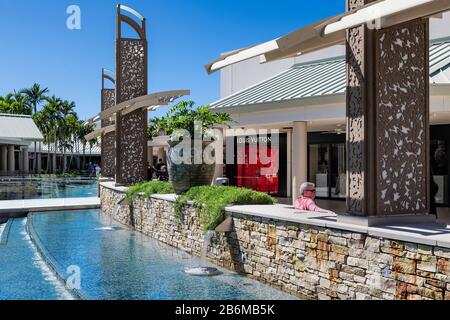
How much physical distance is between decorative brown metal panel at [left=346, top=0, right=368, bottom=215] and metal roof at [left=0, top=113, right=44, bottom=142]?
4327cm

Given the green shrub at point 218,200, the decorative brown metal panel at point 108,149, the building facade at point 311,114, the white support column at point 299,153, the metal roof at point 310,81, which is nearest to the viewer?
the green shrub at point 218,200

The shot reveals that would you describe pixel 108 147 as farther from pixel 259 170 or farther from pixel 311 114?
pixel 311 114

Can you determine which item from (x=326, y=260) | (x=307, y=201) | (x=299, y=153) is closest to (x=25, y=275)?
(x=307, y=201)

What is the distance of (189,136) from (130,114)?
18.9 feet

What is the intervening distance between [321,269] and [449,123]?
10510mm

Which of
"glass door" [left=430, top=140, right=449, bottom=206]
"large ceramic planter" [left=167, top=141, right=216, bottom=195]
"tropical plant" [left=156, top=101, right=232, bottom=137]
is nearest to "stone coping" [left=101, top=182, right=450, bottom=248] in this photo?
"large ceramic planter" [left=167, top=141, right=216, bottom=195]

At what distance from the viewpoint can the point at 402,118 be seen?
6289mm

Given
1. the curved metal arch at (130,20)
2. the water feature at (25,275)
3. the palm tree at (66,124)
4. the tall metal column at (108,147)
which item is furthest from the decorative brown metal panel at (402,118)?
the palm tree at (66,124)

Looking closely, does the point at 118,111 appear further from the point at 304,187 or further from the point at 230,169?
the point at 304,187

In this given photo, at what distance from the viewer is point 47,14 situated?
524 inches

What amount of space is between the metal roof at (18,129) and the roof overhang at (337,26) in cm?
4189

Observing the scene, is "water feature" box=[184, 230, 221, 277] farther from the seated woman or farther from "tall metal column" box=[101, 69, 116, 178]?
"tall metal column" box=[101, 69, 116, 178]

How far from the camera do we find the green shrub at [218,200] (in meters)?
8.59

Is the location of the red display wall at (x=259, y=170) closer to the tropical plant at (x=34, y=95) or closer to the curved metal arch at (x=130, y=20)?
the curved metal arch at (x=130, y=20)
